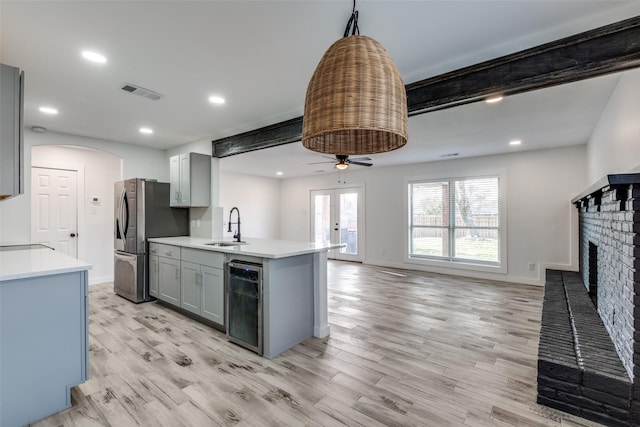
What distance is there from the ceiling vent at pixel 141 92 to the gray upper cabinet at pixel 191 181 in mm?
1295

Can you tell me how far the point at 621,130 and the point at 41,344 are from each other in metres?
4.85

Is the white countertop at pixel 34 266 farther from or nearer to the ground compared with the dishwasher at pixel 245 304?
farther from the ground

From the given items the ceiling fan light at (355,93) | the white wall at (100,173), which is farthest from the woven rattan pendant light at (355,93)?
the white wall at (100,173)

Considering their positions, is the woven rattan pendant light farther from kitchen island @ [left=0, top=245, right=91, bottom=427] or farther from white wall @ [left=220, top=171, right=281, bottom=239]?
white wall @ [left=220, top=171, right=281, bottom=239]

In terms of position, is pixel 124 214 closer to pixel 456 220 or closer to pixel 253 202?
pixel 253 202

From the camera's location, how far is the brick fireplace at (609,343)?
177 centimetres

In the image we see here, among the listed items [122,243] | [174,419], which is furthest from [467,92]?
[122,243]

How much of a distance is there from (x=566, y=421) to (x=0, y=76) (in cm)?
427

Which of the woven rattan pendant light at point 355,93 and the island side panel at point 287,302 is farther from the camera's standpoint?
the island side panel at point 287,302

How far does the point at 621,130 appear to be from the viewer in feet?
8.77

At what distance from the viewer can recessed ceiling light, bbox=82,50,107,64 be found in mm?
2320

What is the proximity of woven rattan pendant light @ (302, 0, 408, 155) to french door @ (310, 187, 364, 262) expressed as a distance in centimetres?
678

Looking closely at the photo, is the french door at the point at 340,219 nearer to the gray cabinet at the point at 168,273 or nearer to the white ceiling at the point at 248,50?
the white ceiling at the point at 248,50

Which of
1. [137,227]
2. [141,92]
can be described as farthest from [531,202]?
[137,227]
